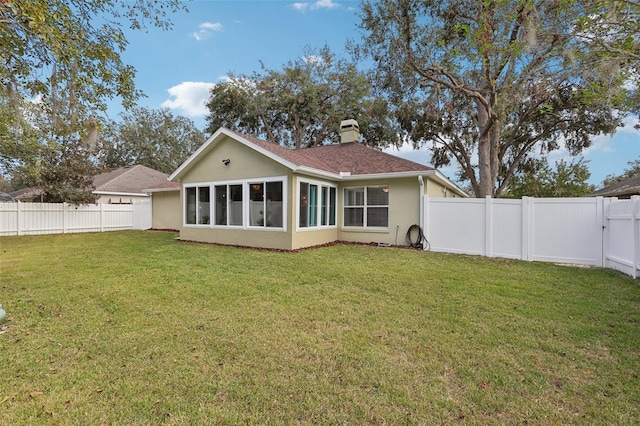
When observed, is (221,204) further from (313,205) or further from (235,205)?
(313,205)

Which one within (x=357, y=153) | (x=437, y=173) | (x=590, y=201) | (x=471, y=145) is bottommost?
(x=590, y=201)

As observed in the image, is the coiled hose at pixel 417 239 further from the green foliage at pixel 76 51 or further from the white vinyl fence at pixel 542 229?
the green foliage at pixel 76 51

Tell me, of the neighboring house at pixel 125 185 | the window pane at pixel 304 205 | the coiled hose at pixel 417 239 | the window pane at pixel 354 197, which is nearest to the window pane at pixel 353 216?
the window pane at pixel 354 197

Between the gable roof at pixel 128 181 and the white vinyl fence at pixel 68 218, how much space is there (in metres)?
2.36

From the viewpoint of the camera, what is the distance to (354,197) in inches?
455

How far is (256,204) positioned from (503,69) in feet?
35.7

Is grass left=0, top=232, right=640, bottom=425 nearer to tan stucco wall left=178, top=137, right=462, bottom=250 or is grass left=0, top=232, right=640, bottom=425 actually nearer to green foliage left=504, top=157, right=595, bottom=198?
tan stucco wall left=178, top=137, right=462, bottom=250

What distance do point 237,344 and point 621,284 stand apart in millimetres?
7043

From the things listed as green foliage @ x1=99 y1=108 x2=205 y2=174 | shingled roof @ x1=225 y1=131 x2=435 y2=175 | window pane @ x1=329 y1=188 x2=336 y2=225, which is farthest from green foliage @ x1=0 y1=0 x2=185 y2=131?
green foliage @ x1=99 y1=108 x2=205 y2=174

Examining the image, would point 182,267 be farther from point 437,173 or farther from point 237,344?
Answer: point 437,173

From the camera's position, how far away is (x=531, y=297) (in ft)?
16.7

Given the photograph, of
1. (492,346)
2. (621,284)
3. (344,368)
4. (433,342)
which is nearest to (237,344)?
(344,368)

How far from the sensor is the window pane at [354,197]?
11414 millimetres

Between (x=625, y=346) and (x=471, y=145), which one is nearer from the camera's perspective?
(x=625, y=346)
